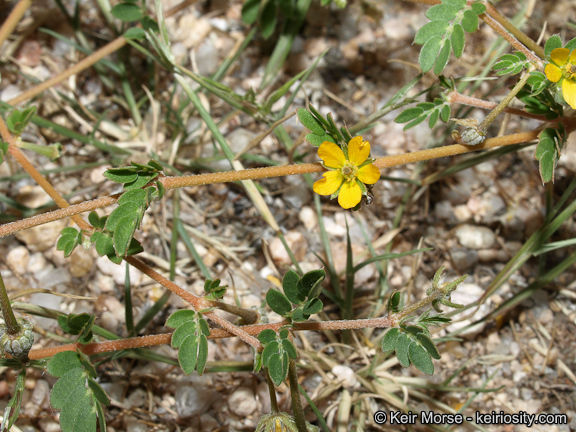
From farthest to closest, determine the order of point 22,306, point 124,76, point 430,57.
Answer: point 124,76 < point 22,306 < point 430,57

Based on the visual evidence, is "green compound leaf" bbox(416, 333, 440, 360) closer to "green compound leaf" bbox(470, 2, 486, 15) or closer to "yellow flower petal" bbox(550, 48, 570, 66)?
"yellow flower petal" bbox(550, 48, 570, 66)

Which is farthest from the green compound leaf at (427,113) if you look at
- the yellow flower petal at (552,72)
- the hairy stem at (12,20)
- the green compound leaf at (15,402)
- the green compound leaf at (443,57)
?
the hairy stem at (12,20)

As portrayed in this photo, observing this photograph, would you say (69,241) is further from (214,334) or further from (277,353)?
(277,353)

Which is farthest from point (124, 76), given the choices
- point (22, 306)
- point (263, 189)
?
point (22, 306)

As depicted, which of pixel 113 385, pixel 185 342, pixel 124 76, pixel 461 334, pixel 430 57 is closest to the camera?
pixel 185 342

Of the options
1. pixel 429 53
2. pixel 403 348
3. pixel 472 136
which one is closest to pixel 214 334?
pixel 403 348

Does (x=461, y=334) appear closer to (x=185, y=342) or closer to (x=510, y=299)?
(x=510, y=299)

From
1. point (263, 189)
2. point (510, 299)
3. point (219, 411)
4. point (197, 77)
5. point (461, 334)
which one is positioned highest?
point (197, 77)
